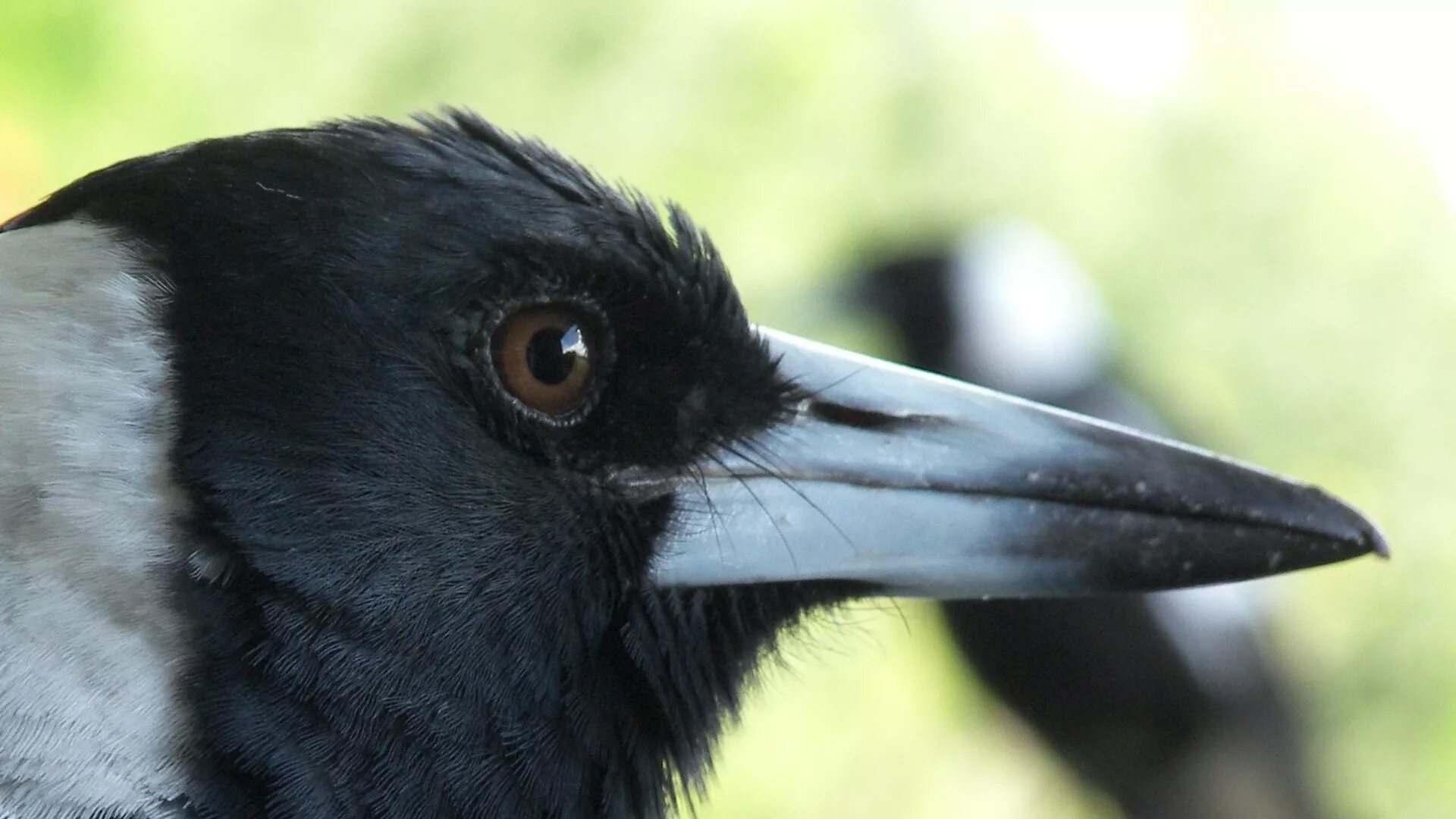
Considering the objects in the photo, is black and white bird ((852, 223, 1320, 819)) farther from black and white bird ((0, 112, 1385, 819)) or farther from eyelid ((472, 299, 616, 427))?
eyelid ((472, 299, 616, 427))

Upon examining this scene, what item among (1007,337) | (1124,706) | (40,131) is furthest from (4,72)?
(1124,706)

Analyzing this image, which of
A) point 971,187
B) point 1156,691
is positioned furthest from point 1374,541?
point 971,187

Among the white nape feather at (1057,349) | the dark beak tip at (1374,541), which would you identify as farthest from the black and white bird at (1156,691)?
the dark beak tip at (1374,541)

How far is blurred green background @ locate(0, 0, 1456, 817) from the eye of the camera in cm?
691

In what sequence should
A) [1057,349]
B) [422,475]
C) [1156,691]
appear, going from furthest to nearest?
[1057,349] → [1156,691] → [422,475]

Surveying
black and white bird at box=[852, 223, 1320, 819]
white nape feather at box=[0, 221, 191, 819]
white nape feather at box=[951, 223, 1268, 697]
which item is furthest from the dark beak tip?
white nape feather at box=[951, 223, 1268, 697]

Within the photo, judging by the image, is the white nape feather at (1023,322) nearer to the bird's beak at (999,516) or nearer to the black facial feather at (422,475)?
the bird's beak at (999,516)

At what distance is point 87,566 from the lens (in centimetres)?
139

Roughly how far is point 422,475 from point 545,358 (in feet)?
0.60

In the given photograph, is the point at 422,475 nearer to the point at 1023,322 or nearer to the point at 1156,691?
the point at 1156,691

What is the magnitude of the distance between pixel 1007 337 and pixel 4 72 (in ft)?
14.3

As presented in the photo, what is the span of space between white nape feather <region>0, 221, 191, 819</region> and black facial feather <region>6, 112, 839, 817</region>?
29 millimetres

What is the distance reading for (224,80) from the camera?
279 inches

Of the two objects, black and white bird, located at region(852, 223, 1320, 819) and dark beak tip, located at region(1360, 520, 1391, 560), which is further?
black and white bird, located at region(852, 223, 1320, 819)
